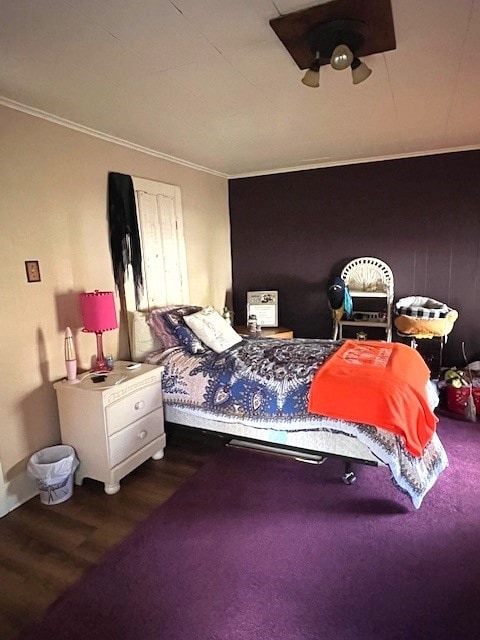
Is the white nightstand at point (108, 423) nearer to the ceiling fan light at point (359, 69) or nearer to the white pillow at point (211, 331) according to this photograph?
the white pillow at point (211, 331)

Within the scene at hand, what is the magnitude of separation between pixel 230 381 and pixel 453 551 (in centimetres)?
153

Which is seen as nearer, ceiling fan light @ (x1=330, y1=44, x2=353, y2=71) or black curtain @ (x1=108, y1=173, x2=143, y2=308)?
ceiling fan light @ (x1=330, y1=44, x2=353, y2=71)

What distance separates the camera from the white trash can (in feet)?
7.59

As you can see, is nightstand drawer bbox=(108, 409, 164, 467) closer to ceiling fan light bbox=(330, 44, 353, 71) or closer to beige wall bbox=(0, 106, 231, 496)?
beige wall bbox=(0, 106, 231, 496)

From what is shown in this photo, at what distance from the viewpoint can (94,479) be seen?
2.54m

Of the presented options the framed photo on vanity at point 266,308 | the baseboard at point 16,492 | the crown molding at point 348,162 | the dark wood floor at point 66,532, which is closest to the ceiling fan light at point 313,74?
the dark wood floor at point 66,532

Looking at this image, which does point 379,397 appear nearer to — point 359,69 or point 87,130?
point 359,69

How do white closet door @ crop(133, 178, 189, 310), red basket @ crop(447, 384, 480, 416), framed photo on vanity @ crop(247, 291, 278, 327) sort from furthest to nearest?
framed photo on vanity @ crop(247, 291, 278, 327), white closet door @ crop(133, 178, 189, 310), red basket @ crop(447, 384, 480, 416)

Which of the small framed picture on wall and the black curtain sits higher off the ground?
the black curtain

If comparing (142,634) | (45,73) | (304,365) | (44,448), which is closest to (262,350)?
(304,365)

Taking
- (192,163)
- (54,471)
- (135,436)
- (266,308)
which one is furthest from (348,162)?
(54,471)

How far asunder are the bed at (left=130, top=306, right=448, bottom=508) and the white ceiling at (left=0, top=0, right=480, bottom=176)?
1.53 meters

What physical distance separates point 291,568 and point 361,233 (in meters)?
3.45

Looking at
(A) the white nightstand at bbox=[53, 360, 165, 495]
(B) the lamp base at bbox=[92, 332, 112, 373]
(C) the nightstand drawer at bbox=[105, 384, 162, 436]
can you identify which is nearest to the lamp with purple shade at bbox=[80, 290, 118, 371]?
(B) the lamp base at bbox=[92, 332, 112, 373]
